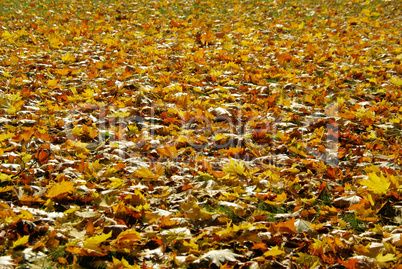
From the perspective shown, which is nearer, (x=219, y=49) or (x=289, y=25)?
(x=219, y=49)

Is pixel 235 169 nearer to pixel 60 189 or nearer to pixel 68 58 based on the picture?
pixel 60 189

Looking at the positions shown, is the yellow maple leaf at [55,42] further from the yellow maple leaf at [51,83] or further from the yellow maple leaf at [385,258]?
the yellow maple leaf at [385,258]

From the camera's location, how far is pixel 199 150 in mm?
3025

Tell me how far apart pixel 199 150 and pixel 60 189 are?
→ 1.27m

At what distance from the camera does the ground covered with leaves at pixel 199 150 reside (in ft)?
6.35

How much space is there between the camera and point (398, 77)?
4305 millimetres

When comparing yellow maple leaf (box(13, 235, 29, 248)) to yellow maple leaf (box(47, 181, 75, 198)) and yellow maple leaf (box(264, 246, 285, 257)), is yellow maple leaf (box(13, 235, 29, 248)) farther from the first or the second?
yellow maple leaf (box(264, 246, 285, 257))

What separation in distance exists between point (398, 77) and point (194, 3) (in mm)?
5351

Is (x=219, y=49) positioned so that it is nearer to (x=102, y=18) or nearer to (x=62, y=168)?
(x=102, y=18)

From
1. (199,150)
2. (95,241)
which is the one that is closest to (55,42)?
(199,150)

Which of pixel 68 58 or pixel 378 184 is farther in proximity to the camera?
pixel 68 58

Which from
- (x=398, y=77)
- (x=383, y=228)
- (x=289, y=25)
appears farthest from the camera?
(x=289, y=25)

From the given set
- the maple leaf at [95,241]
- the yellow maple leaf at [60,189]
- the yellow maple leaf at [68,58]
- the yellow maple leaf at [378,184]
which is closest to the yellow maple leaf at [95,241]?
the maple leaf at [95,241]

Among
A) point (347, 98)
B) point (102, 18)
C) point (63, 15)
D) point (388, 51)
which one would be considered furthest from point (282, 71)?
point (63, 15)
